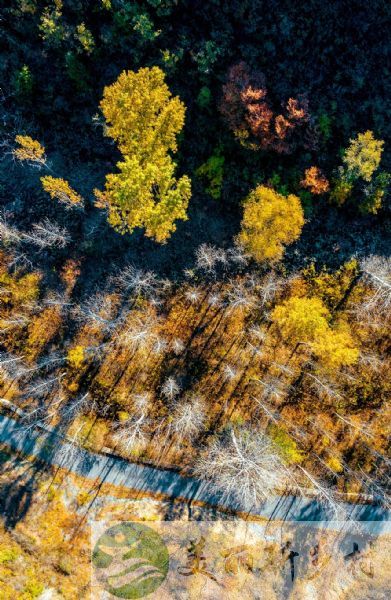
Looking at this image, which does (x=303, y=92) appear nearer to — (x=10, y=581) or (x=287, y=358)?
(x=287, y=358)

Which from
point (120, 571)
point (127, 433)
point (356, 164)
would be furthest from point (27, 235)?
point (120, 571)

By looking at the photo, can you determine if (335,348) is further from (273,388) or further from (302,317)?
(273,388)

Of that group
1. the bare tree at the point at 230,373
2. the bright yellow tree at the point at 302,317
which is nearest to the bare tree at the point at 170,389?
the bare tree at the point at 230,373

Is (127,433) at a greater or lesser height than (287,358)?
lesser

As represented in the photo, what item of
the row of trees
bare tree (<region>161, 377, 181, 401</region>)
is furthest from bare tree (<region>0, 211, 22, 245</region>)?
bare tree (<region>161, 377, 181, 401</region>)

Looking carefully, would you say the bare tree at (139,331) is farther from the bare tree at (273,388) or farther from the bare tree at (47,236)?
the bare tree at (273,388)

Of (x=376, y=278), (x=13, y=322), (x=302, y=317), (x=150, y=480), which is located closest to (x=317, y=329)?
(x=302, y=317)
